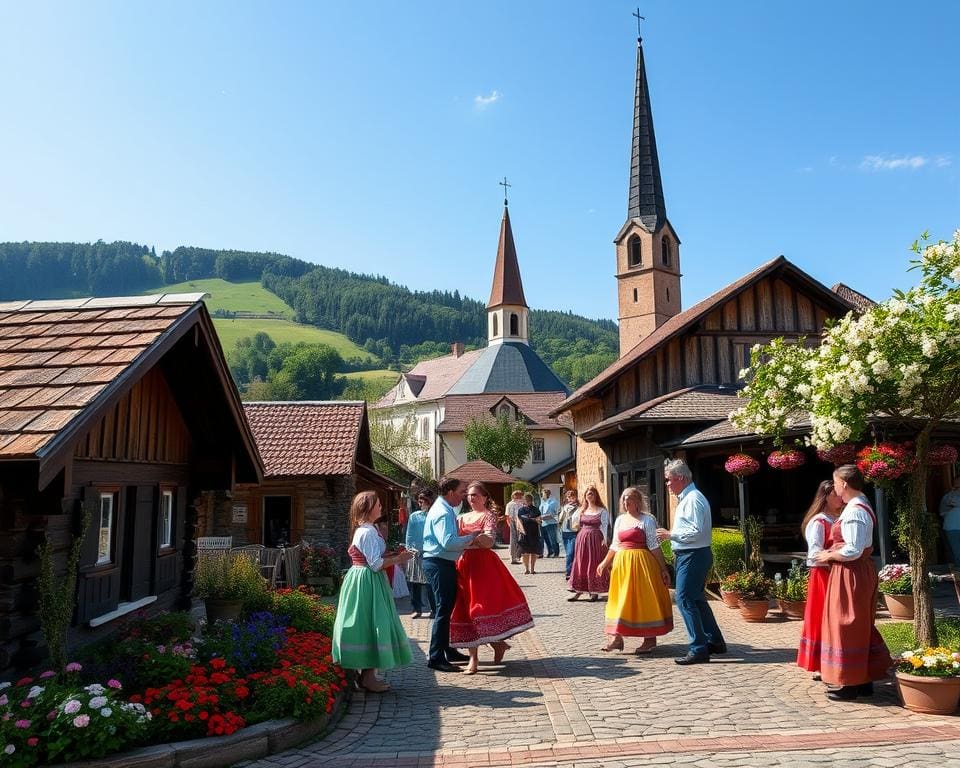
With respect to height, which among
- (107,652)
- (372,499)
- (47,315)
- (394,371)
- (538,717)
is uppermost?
(394,371)

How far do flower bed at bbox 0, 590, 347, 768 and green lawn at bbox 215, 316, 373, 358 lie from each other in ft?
373

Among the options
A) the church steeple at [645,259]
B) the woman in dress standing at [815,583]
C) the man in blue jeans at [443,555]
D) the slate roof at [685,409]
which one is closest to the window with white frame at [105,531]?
the man in blue jeans at [443,555]

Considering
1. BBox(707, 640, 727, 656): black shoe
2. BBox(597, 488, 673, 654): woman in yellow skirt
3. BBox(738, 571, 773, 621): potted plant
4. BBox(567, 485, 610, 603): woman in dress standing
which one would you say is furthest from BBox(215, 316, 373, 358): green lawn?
BBox(707, 640, 727, 656): black shoe

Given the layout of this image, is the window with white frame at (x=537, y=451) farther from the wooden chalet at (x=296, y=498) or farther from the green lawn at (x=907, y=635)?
the green lawn at (x=907, y=635)

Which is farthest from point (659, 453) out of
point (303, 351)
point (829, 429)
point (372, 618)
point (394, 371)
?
point (394, 371)

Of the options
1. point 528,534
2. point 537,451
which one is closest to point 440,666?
point 528,534

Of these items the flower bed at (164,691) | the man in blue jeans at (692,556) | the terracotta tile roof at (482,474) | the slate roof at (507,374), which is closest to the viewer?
the flower bed at (164,691)

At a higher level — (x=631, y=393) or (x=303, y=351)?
(x=303, y=351)

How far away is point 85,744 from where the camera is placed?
4.72m

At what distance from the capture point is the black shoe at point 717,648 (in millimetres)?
8406

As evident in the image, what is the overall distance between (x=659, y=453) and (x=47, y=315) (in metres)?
12.7

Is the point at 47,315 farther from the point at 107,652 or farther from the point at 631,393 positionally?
the point at 631,393

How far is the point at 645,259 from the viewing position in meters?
39.4

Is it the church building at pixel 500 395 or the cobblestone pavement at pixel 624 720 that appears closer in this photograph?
the cobblestone pavement at pixel 624 720
